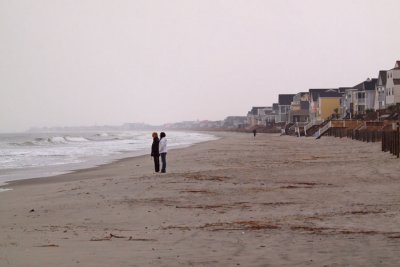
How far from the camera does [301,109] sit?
119438 millimetres

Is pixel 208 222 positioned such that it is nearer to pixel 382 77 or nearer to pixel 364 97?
pixel 382 77

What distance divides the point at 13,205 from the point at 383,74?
71734mm

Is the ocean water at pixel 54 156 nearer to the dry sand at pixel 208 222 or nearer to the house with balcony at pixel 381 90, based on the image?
the dry sand at pixel 208 222

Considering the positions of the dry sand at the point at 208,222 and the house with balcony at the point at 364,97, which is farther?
the house with balcony at the point at 364,97

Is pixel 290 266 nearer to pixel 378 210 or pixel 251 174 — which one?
pixel 378 210

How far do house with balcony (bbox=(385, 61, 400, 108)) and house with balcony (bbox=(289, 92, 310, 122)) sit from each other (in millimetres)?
44166

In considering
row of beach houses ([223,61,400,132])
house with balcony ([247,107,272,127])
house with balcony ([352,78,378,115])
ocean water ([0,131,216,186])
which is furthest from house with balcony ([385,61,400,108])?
house with balcony ([247,107,272,127])

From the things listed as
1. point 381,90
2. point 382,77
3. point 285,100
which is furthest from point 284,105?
point 382,77

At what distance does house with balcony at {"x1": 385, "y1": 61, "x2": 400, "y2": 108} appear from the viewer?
68000 mm

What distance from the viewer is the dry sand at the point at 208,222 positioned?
6.67 m

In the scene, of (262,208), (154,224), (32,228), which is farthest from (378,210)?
(32,228)

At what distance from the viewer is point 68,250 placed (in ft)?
23.5

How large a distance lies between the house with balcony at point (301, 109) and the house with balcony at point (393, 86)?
4417 cm

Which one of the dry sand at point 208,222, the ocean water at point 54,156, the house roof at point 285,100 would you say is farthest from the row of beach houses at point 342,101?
the dry sand at point 208,222
